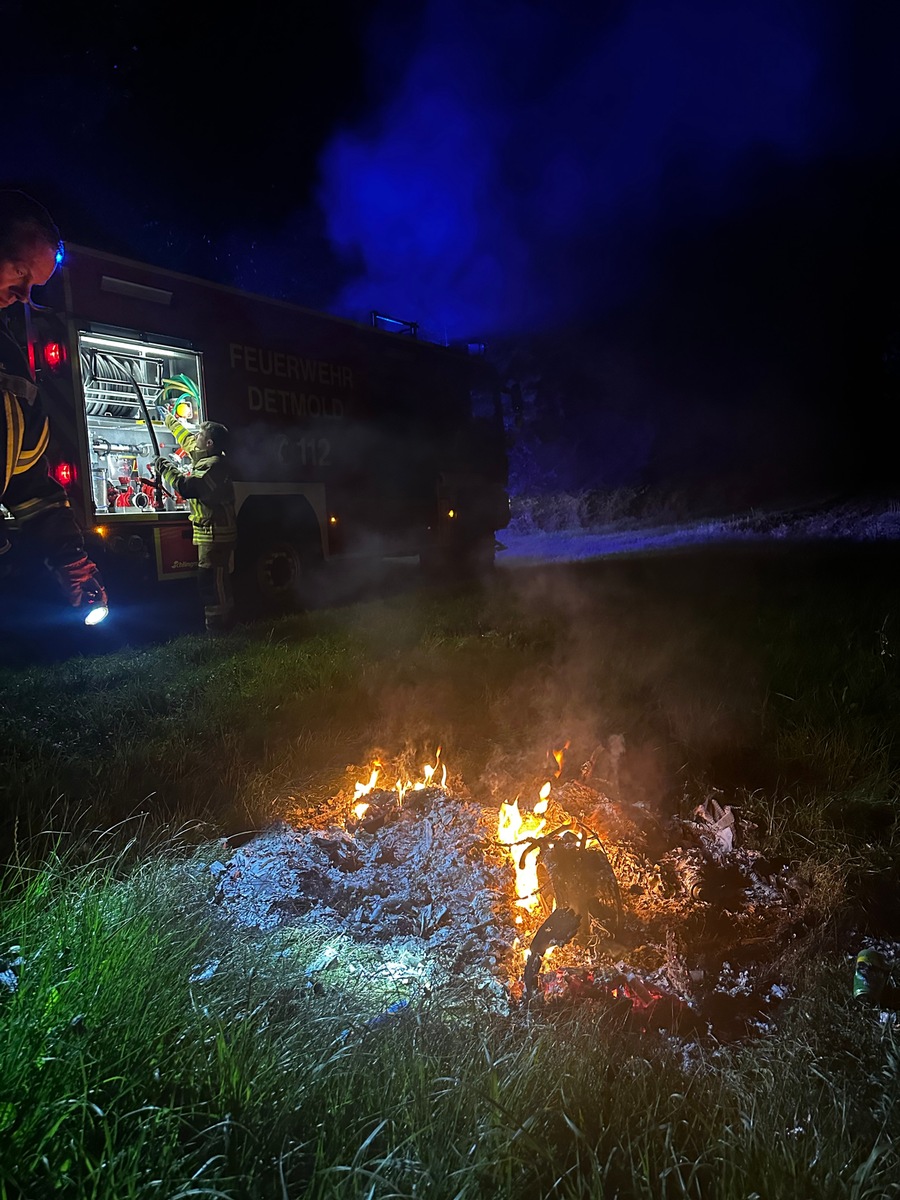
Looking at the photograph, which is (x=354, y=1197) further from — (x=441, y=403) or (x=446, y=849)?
(x=441, y=403)

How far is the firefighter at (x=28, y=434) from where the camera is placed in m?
3.36

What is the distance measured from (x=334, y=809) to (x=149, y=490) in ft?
15.9

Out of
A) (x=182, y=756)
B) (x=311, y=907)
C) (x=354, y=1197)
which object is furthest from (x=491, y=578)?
(x=354, y=1197)

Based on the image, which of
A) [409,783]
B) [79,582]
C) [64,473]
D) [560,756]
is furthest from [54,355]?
[560,756]

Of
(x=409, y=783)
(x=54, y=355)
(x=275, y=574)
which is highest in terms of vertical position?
(x=54, y=355)

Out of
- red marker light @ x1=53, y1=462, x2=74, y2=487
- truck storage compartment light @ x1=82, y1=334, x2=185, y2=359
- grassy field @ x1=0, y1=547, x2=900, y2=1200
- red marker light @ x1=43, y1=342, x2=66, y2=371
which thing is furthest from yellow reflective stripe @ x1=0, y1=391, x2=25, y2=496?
truck storage compartment light @ x1=82, y1=334, x2=185, y2=359

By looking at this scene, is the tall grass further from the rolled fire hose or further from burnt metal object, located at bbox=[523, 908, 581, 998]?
→ the rolled fire hose

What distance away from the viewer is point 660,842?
3082 millimetres

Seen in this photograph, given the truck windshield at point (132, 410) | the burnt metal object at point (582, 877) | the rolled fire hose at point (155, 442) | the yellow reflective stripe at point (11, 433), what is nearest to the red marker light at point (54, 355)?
the truck windshield at point (132, 410)

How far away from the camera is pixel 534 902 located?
9.06ft

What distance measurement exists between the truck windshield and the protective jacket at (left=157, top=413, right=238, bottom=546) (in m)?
0.18

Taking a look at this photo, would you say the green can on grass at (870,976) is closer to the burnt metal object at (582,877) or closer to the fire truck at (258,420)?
the burnt metal object at (582,877)

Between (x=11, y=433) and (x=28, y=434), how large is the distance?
1.49ft

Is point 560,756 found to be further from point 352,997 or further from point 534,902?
point 352,997
